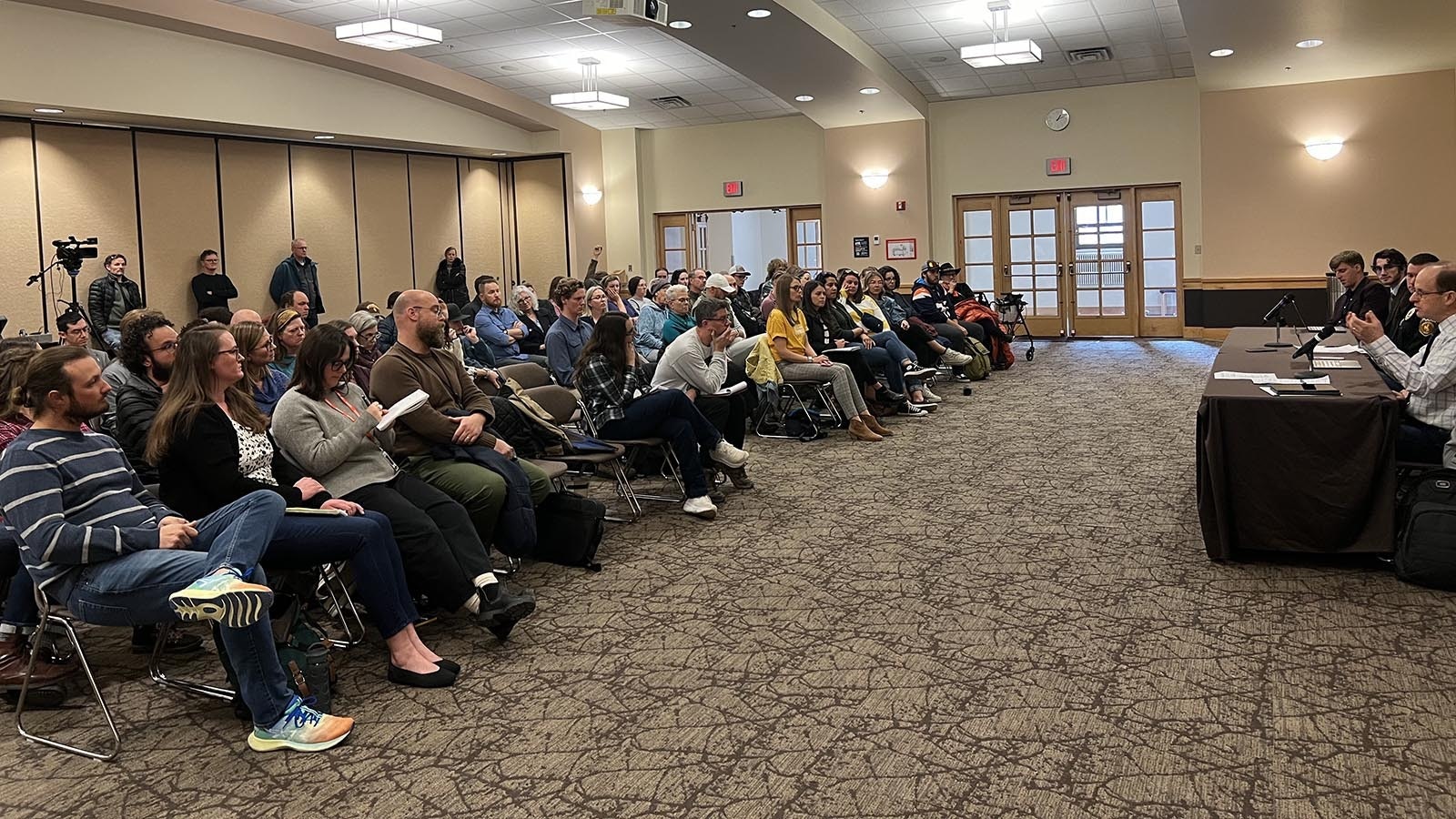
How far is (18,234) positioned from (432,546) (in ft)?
29.9

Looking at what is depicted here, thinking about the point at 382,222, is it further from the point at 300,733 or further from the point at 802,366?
the point at 300,733

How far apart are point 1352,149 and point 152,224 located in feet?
47.7

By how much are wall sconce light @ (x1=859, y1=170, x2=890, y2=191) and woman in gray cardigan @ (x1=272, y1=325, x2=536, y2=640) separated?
45.2 feet

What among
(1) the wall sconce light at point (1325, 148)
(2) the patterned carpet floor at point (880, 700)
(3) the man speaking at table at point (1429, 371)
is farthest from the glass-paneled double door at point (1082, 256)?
(2) the patterned carpet floor at point (880, 700)

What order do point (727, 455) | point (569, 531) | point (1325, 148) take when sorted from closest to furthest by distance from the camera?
point (569, 531) < point (727, 455) < point (1325, 148)

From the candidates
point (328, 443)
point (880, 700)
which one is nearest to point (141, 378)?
point (328, 443)

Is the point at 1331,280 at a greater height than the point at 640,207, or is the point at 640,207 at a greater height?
the point at 640,207

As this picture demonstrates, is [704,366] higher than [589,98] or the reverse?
the reverse

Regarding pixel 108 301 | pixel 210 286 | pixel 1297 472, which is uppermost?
pixel 210 286

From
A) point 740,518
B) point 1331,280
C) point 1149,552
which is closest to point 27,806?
point 740,518

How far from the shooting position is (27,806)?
112 inches

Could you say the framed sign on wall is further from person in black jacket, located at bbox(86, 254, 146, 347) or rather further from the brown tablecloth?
the brown tablecloth

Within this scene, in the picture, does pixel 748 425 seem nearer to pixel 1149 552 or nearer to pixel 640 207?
pixel 1149 552

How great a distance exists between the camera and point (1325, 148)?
14.4 m
